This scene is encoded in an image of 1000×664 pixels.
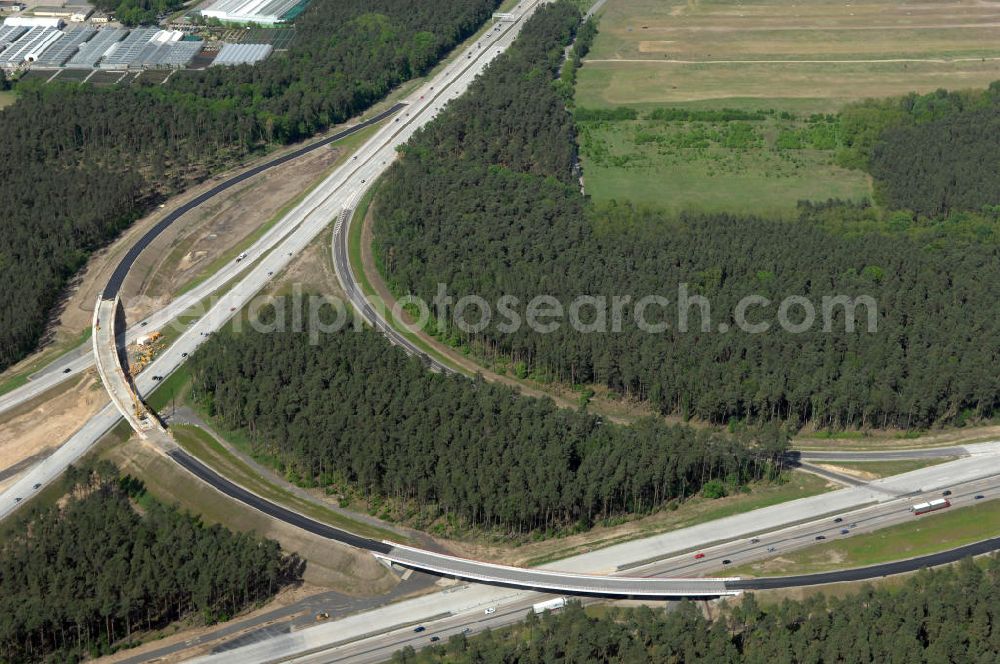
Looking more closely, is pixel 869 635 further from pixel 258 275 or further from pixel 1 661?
pixel 258 275

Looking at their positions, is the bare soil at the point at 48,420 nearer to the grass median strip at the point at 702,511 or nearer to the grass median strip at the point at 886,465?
the grass median strip at the point at 702,511

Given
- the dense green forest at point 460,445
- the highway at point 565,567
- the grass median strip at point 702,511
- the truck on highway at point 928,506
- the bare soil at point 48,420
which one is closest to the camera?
the highway at point 565,567

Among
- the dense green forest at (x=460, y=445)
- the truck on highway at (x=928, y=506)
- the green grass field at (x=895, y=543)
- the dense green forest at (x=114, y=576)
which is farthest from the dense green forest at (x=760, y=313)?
the dense green forest at (x=114, y=576)

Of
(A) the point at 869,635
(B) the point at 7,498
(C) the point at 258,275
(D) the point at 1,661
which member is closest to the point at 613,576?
(A) the point at 869,635

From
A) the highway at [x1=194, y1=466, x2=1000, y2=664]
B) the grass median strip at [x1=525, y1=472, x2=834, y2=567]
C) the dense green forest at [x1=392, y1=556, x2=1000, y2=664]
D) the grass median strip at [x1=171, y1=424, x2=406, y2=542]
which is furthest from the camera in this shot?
the grass median strip at [x1=171, y1=424, x2=406, y2=542]

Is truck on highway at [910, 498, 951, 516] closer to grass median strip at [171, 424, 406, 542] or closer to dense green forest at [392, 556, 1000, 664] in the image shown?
dense green forest at [392, 556, 1000, 664]

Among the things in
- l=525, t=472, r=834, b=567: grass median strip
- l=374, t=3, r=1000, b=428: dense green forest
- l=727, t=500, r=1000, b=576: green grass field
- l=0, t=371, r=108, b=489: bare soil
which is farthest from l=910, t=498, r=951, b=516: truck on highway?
l=0, t=371, r=108, b=489: bare soil

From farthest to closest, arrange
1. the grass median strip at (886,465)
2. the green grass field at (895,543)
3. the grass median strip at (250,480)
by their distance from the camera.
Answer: the grass median strip at (886,465) → the grass median strip at (250,480) → the green grass field at (895,543)

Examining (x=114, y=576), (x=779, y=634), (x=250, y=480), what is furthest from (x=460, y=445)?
(x=779, y=634)
